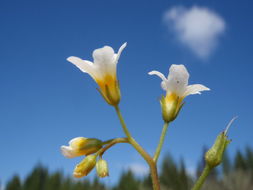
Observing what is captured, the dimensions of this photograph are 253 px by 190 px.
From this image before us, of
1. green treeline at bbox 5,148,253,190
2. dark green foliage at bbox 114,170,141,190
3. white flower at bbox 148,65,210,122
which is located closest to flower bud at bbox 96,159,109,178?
white flower at bbox 148,65,210,122

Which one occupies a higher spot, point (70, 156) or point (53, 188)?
point (53, 188)

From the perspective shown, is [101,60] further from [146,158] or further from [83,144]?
[146,158]

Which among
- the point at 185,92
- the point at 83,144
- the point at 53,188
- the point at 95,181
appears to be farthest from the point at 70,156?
the point at 53,188

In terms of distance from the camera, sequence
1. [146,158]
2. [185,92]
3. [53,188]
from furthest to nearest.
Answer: [53,188] → [185,92] → [146,158]

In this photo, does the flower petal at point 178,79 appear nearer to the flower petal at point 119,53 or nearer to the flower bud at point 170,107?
the flower bud at point 170,107

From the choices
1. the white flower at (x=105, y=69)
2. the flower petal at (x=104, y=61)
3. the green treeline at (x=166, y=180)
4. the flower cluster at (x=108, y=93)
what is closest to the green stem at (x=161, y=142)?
the flower cluster at (x=108, y=93)

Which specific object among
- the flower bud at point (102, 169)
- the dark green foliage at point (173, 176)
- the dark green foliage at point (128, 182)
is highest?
the dark green foliage at point (128, 182)

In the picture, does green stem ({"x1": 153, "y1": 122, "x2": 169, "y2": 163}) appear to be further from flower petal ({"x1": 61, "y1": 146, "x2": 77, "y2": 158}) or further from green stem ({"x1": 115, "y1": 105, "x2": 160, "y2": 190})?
flower petal ({"x1": 61, "y1": 146, "x2": 77, "y2": 158})
